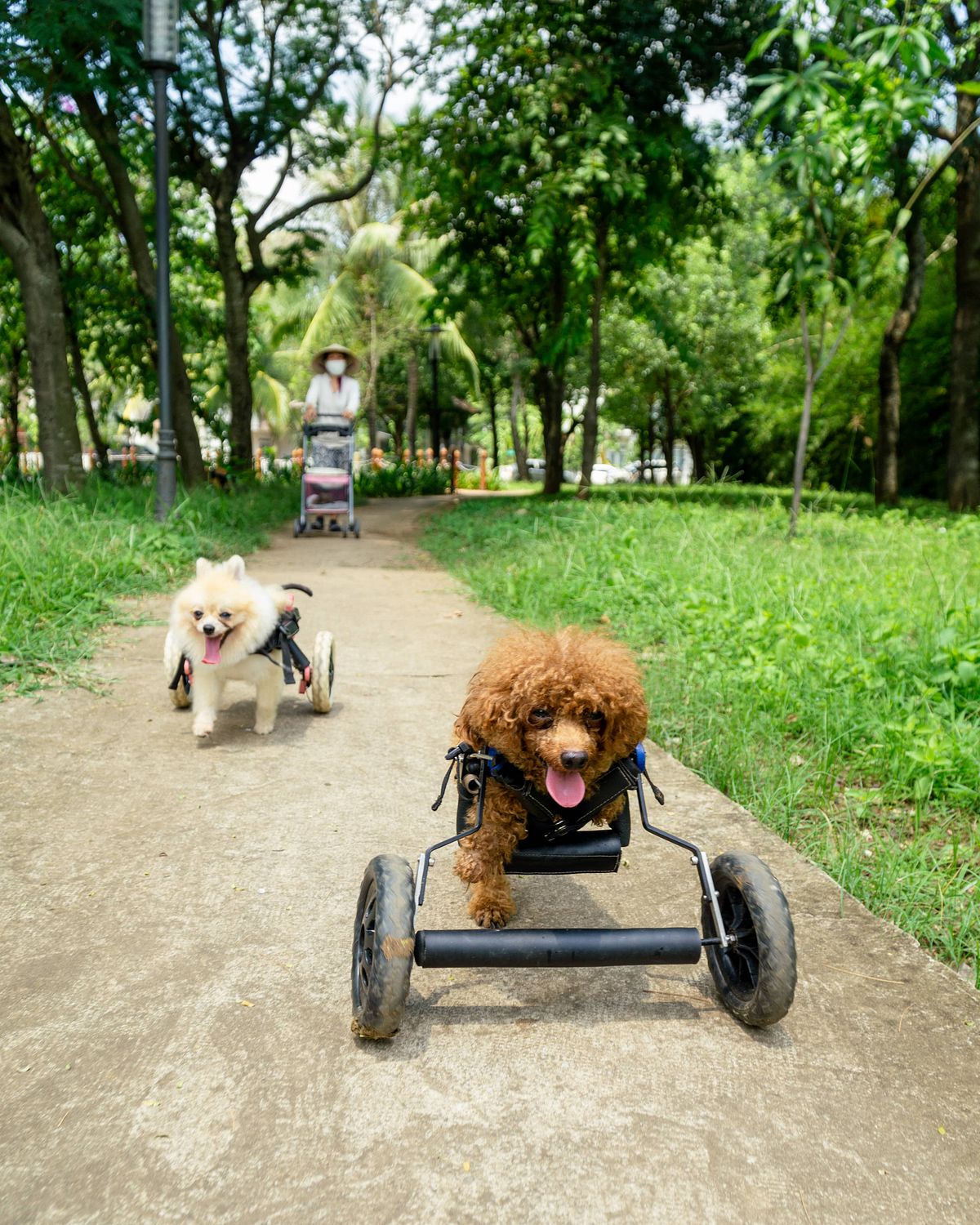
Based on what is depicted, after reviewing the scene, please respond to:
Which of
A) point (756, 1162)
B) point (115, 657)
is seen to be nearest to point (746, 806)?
point (756, 1162)

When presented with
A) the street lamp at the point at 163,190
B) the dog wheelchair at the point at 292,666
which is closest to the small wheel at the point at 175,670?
the dog wheelchair at the point at 292,666

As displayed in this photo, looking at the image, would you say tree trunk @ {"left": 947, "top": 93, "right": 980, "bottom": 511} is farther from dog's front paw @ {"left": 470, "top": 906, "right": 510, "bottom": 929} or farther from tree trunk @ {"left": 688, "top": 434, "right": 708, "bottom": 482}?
tree trunk @ {"left": 688, "top": 434, "right": 708, "bottom": 482}

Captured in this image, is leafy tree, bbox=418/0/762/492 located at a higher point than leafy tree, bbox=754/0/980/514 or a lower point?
higher

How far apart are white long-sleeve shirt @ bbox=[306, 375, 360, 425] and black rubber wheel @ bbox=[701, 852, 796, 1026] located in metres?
10.8

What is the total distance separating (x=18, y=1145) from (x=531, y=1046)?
119cm

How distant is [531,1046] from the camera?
251 cm

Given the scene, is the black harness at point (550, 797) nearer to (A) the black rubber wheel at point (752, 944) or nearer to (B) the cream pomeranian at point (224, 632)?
(A) the black rubber wheel at point (752, 944)

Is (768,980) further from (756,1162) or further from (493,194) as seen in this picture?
(493,194)

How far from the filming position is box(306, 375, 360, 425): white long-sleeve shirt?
12.7m

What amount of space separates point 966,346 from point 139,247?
11.9m

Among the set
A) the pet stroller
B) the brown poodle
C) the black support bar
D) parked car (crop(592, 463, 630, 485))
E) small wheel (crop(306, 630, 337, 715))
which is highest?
parked car (crop(592, 463, 630, 485))

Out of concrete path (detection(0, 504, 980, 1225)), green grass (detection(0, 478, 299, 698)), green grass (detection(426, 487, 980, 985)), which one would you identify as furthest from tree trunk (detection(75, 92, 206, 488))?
concrete path (detection(0, 504, 980, 1225))

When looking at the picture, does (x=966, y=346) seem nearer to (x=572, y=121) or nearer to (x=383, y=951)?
(x=572, y=121)

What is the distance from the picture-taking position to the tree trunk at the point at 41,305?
34.2 feet
